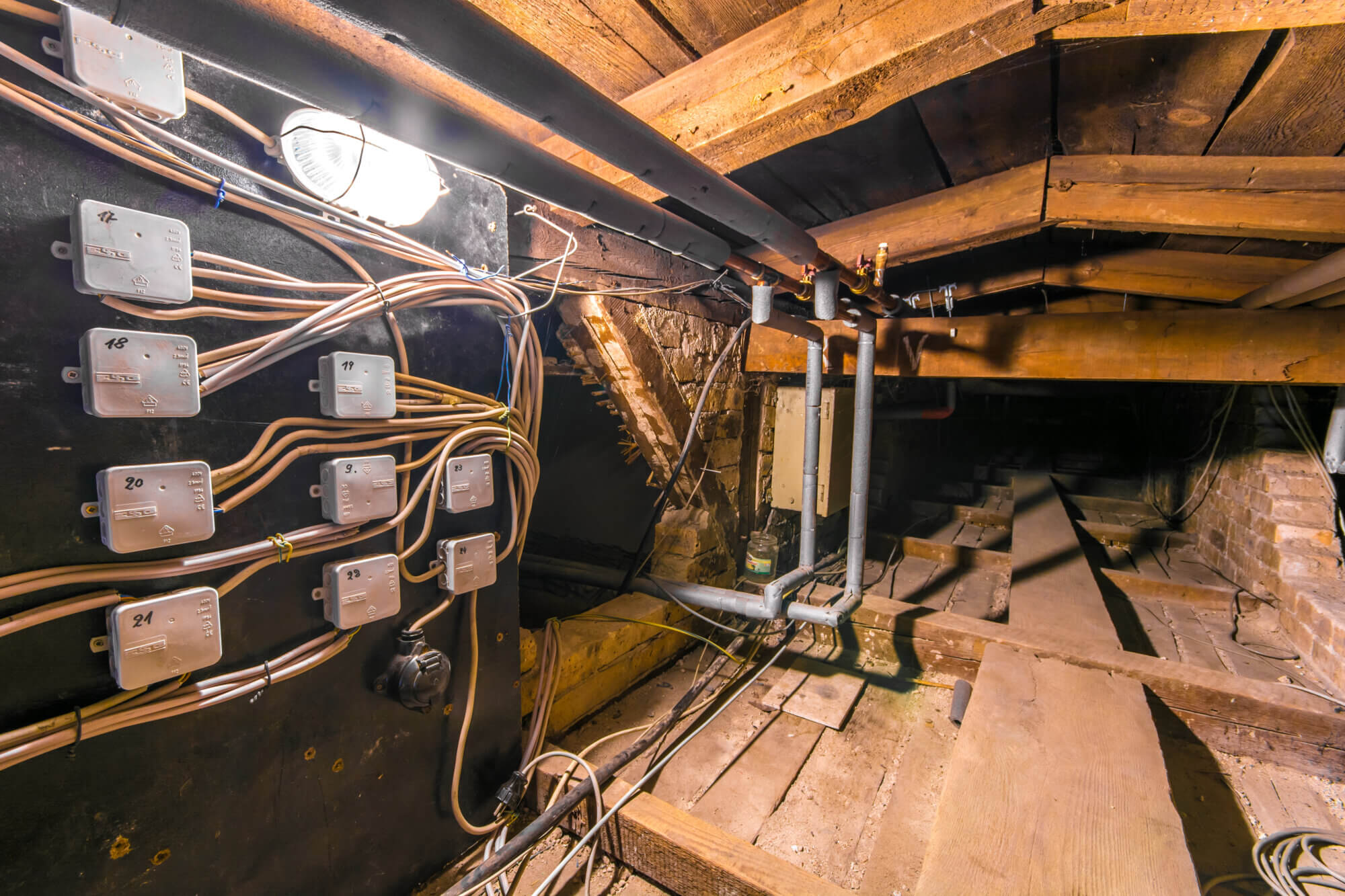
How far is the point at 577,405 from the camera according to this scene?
2953mm

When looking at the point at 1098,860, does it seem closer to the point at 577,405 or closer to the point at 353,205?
the point at 353,205

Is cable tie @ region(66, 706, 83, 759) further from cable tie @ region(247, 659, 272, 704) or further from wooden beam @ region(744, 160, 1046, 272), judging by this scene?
wooden beam @ region(744, 160, 1046, 272)

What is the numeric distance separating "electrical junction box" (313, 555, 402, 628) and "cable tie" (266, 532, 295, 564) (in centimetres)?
10

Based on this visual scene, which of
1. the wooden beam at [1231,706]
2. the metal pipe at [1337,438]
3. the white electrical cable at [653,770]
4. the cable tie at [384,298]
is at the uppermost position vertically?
the cable tie at [384,298]

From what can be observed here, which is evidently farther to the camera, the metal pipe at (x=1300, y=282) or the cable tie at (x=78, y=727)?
the metal pipe at (x=1300, y=282)

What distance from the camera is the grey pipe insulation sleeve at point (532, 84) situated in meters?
0.52

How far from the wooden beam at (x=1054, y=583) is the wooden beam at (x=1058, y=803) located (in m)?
0.39

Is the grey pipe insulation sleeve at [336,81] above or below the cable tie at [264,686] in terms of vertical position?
above

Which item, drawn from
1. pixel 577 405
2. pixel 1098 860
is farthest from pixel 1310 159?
pixel 577 405

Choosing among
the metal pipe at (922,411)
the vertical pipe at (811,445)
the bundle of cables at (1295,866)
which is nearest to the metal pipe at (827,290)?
the vertical pipe at (811,445)

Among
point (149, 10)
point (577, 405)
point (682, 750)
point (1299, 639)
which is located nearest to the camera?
point (149, 10)

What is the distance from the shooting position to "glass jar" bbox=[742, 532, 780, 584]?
8.26 feet

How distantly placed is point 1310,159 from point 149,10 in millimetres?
2167

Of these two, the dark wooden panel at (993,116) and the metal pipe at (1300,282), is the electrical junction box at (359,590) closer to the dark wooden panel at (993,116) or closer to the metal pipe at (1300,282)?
the dark wooden panel at (993,116)
